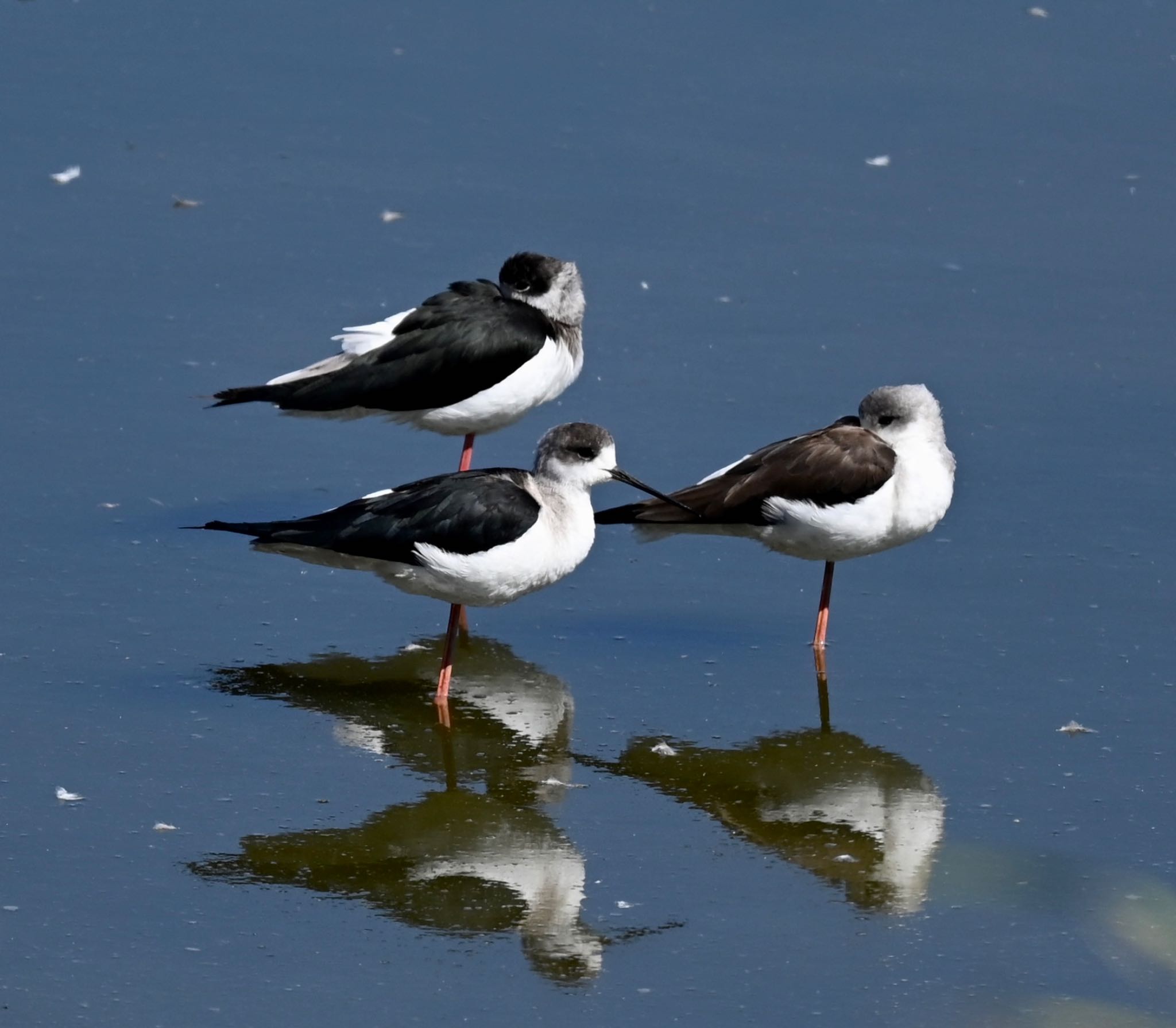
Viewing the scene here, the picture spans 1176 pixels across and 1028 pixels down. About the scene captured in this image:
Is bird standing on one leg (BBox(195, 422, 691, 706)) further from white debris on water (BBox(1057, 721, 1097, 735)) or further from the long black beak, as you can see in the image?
white debris on water (BBox(1057, 721, 1097, 735))

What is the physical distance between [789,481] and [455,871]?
2571mm

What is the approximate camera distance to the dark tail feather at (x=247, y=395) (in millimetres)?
9172

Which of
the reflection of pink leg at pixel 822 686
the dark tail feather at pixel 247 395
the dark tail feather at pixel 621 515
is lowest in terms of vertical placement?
the reflection of pink leg at pixel 822 686

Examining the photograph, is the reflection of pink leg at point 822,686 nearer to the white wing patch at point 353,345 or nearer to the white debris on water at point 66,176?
the white wing patch at point 353,345

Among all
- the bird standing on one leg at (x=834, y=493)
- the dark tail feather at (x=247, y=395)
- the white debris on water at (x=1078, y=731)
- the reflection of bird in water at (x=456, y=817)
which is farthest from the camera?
the dark tail feather at (x=247, y=395)

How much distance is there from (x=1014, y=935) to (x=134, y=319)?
651 centimetres

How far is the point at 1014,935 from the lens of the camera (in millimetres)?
6039

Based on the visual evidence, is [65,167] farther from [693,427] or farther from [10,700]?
[10,700]

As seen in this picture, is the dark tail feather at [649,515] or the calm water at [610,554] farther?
the dark tail feather at [649,515]

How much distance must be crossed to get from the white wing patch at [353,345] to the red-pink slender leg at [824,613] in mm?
2399

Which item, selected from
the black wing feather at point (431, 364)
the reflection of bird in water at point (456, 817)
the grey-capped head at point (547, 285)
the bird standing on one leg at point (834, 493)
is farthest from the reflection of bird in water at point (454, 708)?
the grey-capped head at point (547, 285)

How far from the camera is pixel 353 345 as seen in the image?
9.55 meters

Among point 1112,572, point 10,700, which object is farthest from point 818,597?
point 10,700

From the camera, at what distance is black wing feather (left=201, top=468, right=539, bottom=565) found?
24.6 feet
